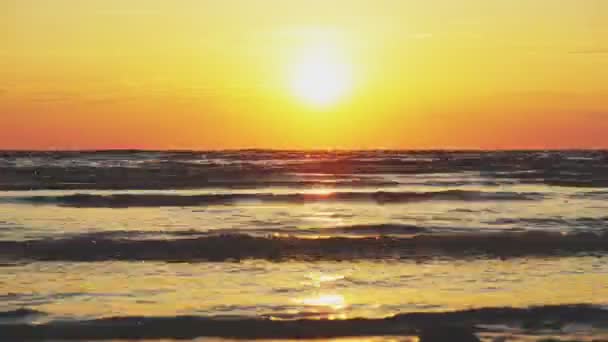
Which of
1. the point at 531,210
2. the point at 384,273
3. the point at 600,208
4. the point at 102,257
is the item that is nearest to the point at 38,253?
the point at 102,257

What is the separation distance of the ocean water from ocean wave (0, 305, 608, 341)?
26 millimetres

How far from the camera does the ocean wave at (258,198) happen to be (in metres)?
31.8

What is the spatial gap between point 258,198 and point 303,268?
17.4m

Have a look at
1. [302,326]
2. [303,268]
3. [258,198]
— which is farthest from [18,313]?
[258,198]

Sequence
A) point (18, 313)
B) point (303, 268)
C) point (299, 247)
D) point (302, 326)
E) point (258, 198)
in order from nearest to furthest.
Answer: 1. point (302, 326)
2. point (18, 313)
3. point (303, 268)
4. point (299, 247)
5. point (258, 198)

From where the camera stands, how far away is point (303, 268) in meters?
16.8

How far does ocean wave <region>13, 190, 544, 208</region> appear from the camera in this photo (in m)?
31.8

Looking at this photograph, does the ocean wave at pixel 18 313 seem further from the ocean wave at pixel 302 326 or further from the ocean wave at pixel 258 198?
the ocean wave at pixel 258 198

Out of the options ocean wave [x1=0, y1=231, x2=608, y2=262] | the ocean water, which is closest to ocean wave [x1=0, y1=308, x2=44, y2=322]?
the ocean water

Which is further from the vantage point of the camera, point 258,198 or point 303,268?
point 258,198

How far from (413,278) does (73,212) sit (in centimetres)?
1515

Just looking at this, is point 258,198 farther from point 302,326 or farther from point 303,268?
point 302,326

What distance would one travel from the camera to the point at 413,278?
15.5 meters

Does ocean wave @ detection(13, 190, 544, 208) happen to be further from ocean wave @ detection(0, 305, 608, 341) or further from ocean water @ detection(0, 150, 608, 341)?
ocean wave @ detection(0, 305, 608, 341)
